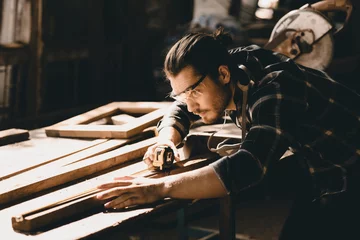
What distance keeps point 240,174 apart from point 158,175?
746 millimetres

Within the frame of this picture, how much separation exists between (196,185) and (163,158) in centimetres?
64

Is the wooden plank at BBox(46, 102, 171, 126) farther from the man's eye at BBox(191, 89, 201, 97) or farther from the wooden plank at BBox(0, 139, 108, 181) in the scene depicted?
the man's eye at BBox(191, 89, 201, 97)

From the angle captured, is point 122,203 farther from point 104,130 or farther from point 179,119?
point 104,130

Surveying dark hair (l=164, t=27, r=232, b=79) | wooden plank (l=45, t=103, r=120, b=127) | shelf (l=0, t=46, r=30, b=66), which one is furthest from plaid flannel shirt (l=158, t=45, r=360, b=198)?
shelf (l=0, t=46, r=30, b=66)

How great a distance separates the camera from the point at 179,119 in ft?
13.4

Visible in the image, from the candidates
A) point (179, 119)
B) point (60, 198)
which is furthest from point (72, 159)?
point (60, 198)

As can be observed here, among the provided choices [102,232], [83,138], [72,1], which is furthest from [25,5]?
[102,232]

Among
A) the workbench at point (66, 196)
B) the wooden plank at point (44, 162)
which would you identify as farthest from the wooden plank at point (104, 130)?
the workbench at point (66, 196)

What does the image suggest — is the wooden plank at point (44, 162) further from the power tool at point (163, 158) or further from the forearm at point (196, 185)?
the forearm at point (196, 185)

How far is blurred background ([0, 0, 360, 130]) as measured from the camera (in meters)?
7.52

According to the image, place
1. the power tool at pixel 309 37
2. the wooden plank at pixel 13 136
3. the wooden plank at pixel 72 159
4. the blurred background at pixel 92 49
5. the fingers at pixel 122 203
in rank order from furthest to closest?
1. the blurred background at pixel 92 49
2. the power tool at pixel 309 37
3. the wooden plank at pixel 13 136
4. the wooden plank at pixel 72 159
5. the fingers at pixel 122 203

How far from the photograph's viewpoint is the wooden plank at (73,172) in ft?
10.7

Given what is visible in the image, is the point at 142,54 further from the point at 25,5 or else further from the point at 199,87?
the point at 199,87

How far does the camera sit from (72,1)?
8.59m
